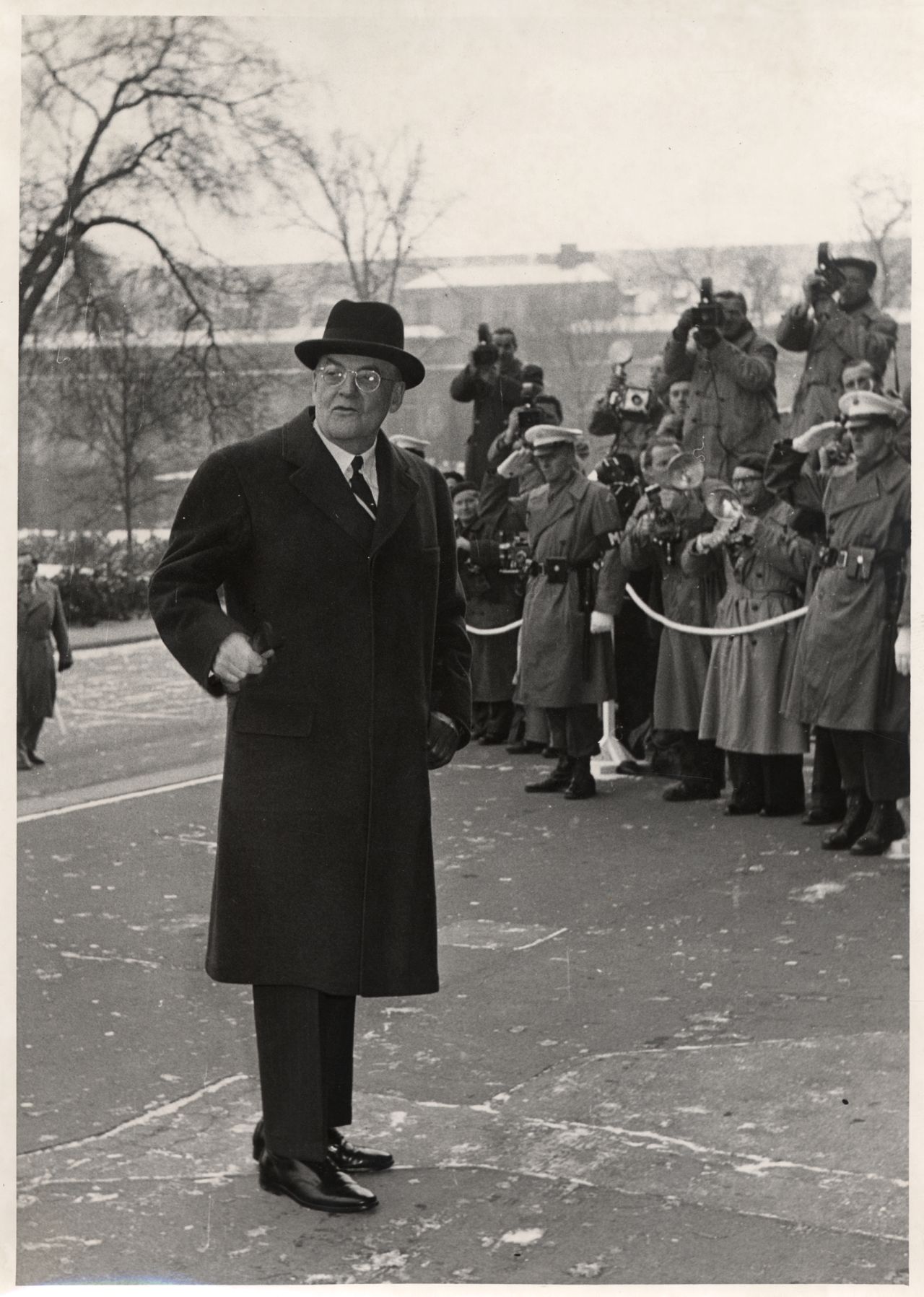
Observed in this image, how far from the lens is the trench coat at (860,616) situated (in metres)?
7.75

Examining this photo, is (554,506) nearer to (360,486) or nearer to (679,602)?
(679,602)

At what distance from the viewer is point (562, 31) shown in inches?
193

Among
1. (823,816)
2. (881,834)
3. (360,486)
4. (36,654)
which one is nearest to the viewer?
(360,486)

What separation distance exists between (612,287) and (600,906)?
291 cm

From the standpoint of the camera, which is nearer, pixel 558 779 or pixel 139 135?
pixel 139 135

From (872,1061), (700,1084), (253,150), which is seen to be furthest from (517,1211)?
(253,150)

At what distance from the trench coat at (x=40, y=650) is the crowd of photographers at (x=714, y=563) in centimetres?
237

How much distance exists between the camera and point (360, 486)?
176 inches

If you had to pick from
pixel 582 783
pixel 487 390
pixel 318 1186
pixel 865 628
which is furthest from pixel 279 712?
pixel 487 390

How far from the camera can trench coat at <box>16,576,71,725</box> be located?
838 centimetres

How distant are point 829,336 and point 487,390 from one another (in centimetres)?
212

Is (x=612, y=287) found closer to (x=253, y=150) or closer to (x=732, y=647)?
(x=732, y=647)

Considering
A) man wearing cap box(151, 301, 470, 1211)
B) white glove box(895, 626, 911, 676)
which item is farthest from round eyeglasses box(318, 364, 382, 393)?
white glove box(895, 626, 911, 676)

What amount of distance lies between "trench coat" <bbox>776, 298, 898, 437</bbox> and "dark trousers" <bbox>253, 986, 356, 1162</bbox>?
5.51m
